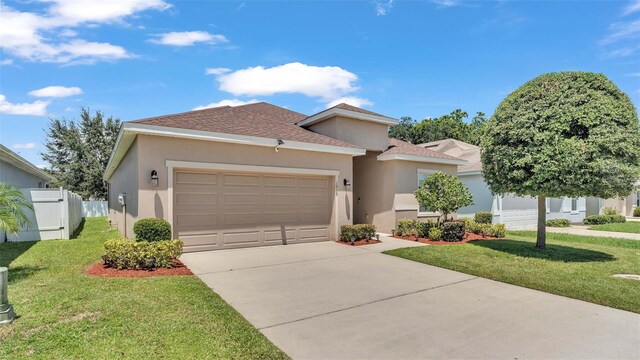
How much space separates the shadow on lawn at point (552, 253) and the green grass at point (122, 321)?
27.7ft

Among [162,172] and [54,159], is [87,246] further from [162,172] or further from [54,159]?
[54,159]

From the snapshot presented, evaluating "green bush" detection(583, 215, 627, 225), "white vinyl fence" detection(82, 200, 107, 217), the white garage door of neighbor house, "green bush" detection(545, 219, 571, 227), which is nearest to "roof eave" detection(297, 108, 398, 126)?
the white garage door of neighbor house

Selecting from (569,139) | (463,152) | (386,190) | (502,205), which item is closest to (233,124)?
(386,190)

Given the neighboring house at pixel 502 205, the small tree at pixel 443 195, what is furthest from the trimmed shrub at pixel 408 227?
the neighboring house at pixel 502 205

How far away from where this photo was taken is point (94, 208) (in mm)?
27844

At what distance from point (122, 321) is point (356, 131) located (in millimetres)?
10842

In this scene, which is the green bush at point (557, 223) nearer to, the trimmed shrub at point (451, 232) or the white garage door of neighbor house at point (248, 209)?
the trimmed shrub at point (451, 232)

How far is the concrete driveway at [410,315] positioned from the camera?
12.0ft

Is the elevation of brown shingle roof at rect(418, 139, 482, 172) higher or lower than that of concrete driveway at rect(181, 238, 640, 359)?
higher

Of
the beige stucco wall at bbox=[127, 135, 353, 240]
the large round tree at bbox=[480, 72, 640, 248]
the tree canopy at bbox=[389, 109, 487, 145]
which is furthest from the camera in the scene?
the tree canopy at bbox=[389, 109, 487, 145]

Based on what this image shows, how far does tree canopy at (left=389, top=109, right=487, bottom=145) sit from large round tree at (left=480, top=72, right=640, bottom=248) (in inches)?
1326

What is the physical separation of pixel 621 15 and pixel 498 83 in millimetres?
6197

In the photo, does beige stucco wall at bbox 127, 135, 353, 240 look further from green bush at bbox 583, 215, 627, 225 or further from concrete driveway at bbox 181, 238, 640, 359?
green bush at bbox 583, 215, 627, 225

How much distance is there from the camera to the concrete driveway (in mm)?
3672
